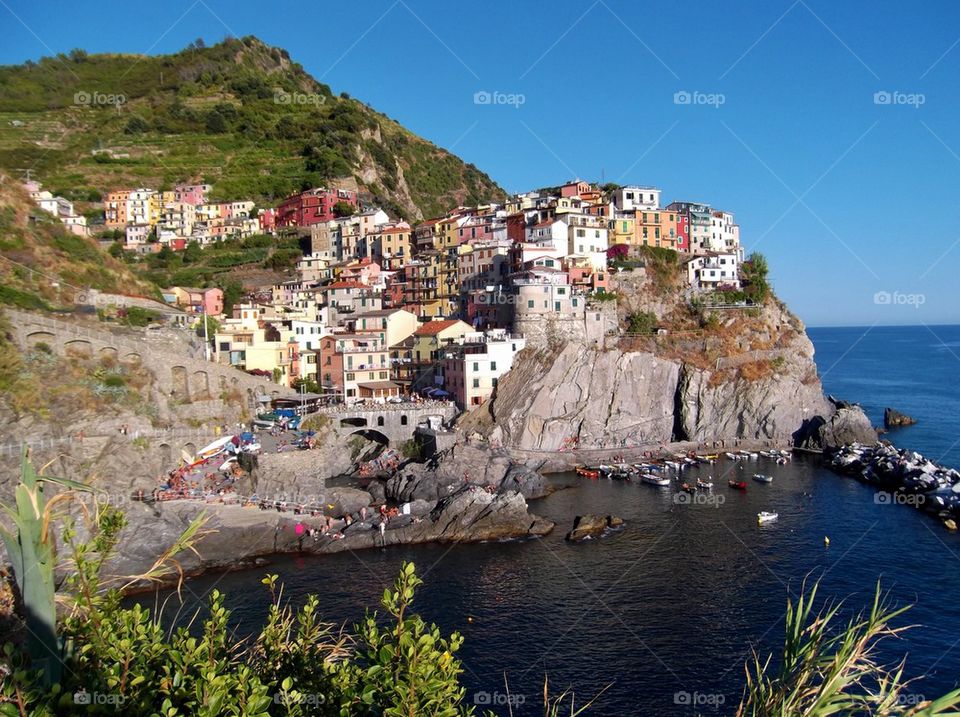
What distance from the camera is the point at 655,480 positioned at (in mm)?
36656

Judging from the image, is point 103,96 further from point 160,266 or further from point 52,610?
point 52,610

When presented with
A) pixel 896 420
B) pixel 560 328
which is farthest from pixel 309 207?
pixel 896 420

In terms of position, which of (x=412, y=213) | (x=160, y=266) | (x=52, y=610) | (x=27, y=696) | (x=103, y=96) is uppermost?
(x=103, y=96)

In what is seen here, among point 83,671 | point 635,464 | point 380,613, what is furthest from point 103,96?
point 83,671

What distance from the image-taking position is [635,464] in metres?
40.2

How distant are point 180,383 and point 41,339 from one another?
6416mm

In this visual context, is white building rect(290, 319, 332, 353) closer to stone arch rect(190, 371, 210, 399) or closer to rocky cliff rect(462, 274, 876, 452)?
stone arch rect(190, 371, 210, 399)

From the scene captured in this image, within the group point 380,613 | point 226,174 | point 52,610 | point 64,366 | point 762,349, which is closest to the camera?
point 52,610

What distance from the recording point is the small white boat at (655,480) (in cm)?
3616

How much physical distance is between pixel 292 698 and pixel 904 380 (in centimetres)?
9244

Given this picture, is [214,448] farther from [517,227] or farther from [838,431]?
[838,431]
